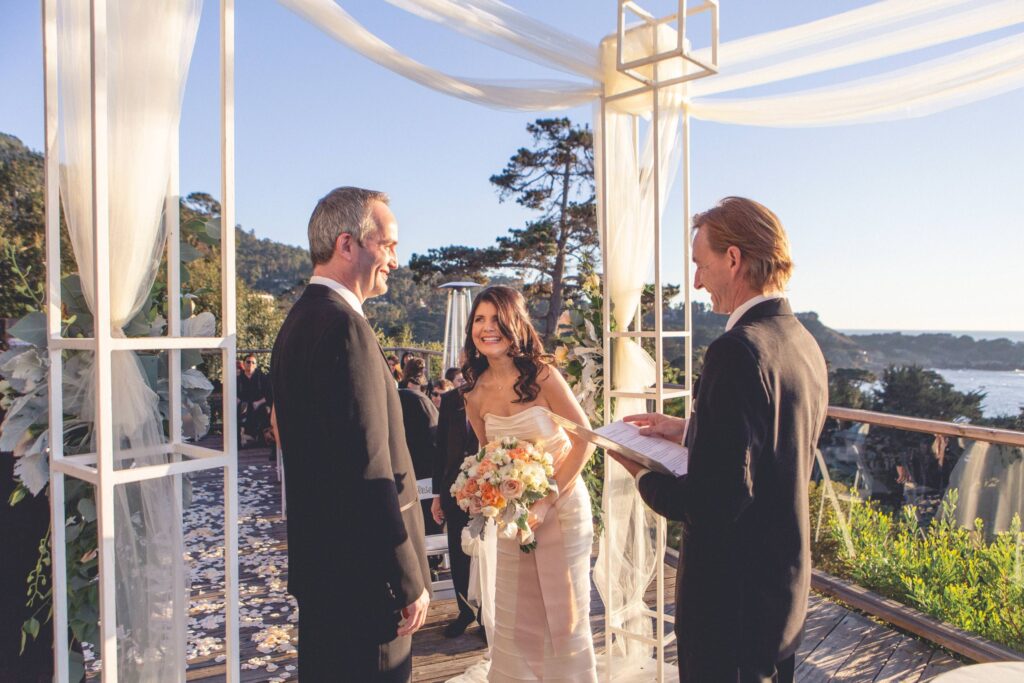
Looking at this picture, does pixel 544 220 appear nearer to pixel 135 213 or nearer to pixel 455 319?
pixel 455 319

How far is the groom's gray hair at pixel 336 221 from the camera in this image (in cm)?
199

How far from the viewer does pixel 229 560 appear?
207 centimetres

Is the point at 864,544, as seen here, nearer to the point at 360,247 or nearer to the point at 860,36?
the point at 860,36

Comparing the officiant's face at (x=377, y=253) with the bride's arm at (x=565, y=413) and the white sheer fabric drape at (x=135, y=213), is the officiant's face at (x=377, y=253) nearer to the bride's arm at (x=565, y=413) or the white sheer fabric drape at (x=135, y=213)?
the white sheer fabric drape at (x=135, y=213)

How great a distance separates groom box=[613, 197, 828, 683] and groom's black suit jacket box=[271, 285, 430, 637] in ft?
2.38

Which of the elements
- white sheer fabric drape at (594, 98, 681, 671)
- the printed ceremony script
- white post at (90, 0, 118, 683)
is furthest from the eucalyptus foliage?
white sheer fabric drape at (594, 98, 681, 671)

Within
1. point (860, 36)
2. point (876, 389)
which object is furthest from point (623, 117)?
point (876, 389)

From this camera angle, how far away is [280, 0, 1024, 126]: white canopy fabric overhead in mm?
2619

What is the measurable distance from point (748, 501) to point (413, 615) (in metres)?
0.96

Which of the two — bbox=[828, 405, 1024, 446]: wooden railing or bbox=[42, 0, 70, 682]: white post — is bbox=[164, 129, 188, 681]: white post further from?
A: bbox=[828, 405, 1024, 446]: wooden railing

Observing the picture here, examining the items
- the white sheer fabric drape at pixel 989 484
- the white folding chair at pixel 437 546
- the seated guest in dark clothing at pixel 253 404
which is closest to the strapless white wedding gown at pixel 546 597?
the white folding chair at pixel 437 546

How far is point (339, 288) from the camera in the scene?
6.38 feet

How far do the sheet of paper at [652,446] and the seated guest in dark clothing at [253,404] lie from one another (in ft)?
33.2

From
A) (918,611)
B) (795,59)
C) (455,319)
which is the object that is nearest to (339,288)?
(795,59)
